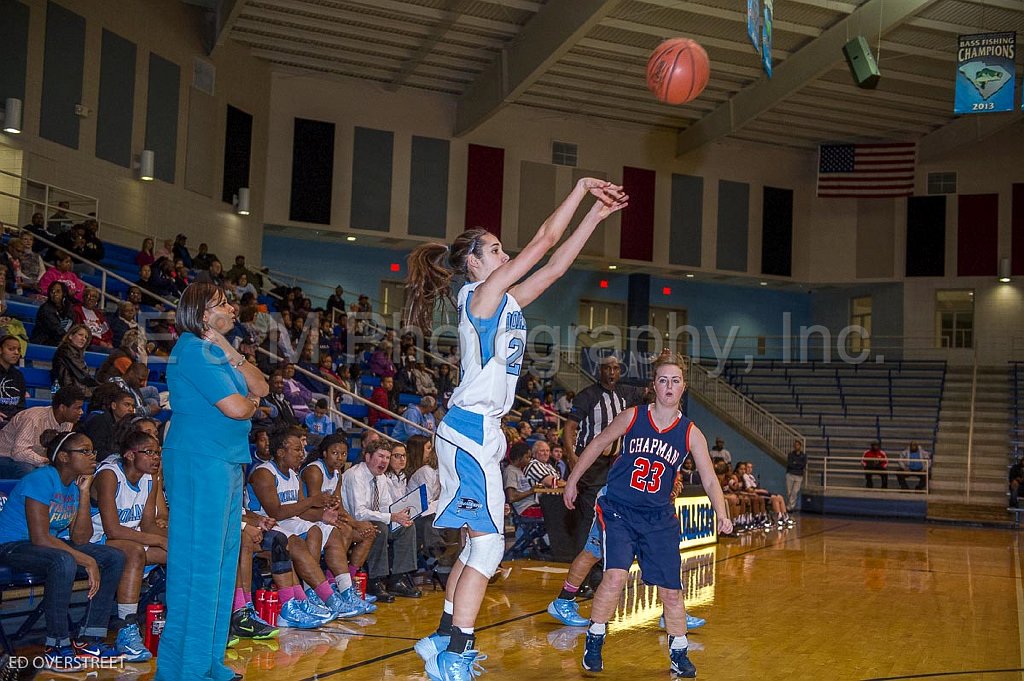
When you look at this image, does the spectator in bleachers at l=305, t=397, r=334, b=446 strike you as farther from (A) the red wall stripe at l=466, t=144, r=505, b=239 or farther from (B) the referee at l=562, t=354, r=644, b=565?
(A) the red wall stripe at l=466, t=144, r=505, b=239

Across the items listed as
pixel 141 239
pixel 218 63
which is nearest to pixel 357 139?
pixel 218 63

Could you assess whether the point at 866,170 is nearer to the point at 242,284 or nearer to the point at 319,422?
the point at 242,284

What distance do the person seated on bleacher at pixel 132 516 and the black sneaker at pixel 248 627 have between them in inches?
20.4

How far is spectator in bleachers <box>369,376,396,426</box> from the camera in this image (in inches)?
Result: 538

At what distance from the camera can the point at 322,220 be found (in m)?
20.8

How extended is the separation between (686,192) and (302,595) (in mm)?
19632

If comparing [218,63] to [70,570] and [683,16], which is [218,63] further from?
[70,570]

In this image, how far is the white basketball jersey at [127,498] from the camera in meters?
5.54

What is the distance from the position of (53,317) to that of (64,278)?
1.14m

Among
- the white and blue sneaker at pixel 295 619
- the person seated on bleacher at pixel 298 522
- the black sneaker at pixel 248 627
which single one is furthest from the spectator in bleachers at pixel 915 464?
the black sneaker at pixel 248 627

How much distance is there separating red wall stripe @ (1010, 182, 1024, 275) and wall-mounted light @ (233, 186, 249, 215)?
1774 cm

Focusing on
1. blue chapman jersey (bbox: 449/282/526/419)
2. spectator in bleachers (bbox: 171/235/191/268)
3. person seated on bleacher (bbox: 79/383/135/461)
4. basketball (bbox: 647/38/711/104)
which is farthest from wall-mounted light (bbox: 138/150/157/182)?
blue chapman jersey (bbox: 449/282/526/419)

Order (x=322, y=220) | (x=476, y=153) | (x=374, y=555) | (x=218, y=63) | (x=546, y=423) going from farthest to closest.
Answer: (x=476, y=153) → (x=322, y=220) → (x=218, y=63) → (x=546, y=423) → (x=374, y=555)

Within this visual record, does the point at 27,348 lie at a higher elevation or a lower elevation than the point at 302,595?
higher
